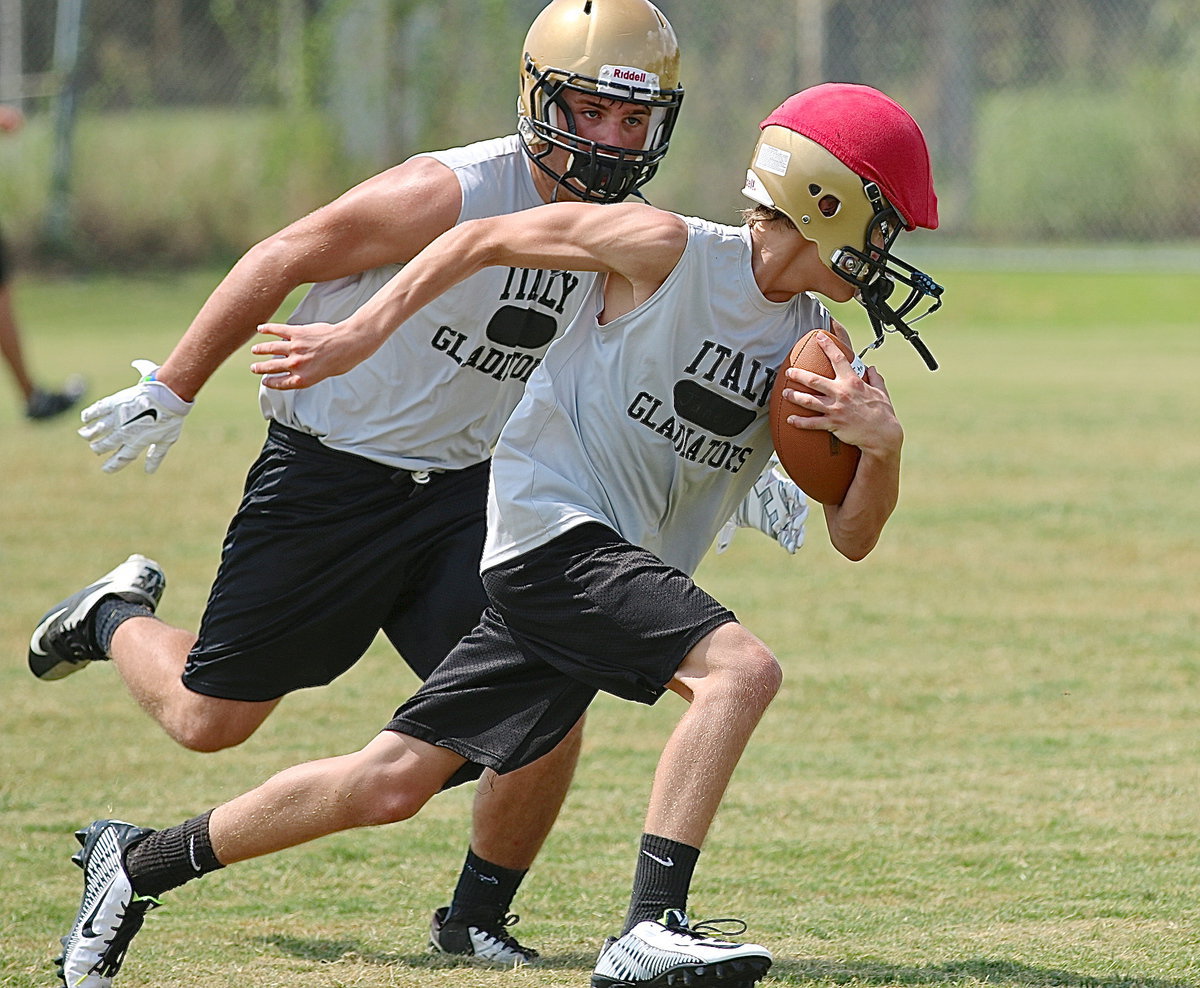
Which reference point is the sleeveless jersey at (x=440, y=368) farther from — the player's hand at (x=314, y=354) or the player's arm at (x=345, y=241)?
the player's hand at (x=314, y=354)

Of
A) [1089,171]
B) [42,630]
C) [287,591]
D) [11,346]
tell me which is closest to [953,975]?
[287,591]

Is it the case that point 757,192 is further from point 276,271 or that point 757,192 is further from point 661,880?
point 661,880

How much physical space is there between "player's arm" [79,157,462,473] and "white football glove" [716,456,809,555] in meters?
0.95

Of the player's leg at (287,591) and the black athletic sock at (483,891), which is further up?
the player's leg at (287,591)

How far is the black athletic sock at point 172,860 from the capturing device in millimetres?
3855

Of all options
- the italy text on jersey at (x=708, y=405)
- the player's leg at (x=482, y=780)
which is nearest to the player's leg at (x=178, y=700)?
the player's leg at (x=482, y=780)

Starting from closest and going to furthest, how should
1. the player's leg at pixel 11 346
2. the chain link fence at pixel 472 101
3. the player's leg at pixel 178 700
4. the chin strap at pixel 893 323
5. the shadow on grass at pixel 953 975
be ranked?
the chin strap at pixel 893 323
the shadow on grass at pixel 953 975
the player's leg at pixel 178 700
the player's leg at pixel 11 346
the chain link fence at pixel 472 101

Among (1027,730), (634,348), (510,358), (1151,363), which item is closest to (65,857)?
(510,358)

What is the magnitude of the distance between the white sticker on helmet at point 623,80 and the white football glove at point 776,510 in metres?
0.92

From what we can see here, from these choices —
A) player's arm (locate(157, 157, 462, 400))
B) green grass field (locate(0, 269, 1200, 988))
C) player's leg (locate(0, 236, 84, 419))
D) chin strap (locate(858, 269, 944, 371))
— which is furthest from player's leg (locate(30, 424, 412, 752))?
player's leg (locate(0, 236, 84, 419))

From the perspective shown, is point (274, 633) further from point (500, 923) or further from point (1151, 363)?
point (1151, 363)

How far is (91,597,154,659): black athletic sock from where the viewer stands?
4.93 m

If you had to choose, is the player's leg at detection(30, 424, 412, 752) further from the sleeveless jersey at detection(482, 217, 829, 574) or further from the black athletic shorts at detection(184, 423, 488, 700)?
the sleeveless jersey at detection(482, 217, 829, 574)

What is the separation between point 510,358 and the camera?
4383 mm
